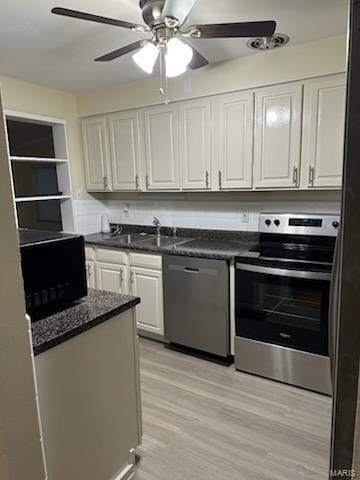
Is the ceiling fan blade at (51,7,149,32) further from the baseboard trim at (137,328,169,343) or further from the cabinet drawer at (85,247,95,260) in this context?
the baseboard trim at (137,328,169,343)

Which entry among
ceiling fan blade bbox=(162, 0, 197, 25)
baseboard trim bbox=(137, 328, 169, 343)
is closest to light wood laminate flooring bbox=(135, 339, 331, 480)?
baseboard trim bbox=(137, 328, 169, 343)

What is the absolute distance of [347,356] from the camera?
68 centimetres

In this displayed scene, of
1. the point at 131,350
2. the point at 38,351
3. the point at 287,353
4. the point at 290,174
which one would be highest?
the point at 290,174

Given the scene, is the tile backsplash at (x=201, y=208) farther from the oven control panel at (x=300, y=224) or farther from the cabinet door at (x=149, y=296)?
the cabinet door at (x=149, y=296)

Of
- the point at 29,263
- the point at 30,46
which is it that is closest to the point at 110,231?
the point at 30,46

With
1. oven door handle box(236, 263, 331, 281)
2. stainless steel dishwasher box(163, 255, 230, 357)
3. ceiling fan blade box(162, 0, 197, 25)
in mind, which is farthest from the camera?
stainless steel dishwasher box(163, 255, 230, 357)

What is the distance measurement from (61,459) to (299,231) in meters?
2.03

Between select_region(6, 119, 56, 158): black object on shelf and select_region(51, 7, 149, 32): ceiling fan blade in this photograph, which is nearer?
select_region(51, 7, 149, 32): ceiling fan blade

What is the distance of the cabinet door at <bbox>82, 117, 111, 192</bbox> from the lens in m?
3.49

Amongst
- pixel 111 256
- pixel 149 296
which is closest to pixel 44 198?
A: pixel 111 256

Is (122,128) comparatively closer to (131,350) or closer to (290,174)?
(290,174)

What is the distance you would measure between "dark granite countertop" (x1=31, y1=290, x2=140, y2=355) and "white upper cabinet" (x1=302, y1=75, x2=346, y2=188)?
1.72 m

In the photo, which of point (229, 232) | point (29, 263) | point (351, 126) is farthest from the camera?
point (229, 232)

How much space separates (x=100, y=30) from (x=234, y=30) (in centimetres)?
96
